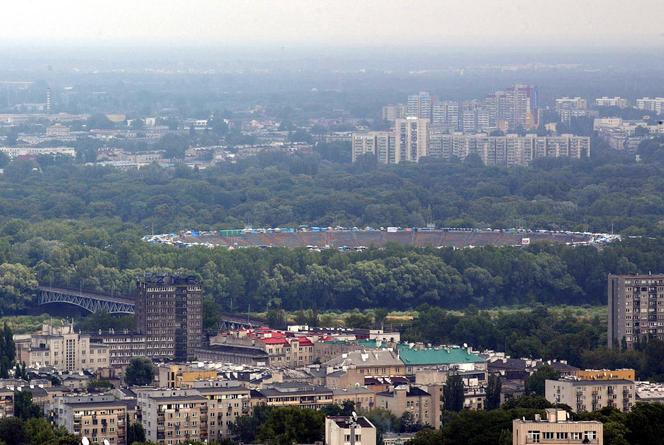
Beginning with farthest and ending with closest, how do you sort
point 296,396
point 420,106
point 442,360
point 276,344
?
point 420,106, point 276,344, point 442,360, point 296,396

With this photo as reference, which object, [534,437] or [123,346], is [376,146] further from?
[534,437]

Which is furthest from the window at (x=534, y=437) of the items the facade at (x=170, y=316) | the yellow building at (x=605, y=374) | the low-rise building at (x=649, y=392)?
the facade at (x=170, y=316)

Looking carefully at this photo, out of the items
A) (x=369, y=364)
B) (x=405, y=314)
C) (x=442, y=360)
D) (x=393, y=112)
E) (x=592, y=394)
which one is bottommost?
(x=393, y=112)

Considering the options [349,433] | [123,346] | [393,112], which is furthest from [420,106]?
[349,433]

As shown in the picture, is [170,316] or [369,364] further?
[170,316]

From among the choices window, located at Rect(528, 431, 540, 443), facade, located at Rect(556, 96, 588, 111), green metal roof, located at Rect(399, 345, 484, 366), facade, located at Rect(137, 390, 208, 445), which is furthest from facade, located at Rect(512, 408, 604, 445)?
facade, located at Rect(556, 96, 588, 111)

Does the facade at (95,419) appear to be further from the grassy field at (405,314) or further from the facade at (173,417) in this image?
the grassy field at (405,314)

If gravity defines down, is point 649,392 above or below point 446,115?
above

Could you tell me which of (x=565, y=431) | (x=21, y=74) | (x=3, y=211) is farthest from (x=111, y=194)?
(x=21, y=74)
